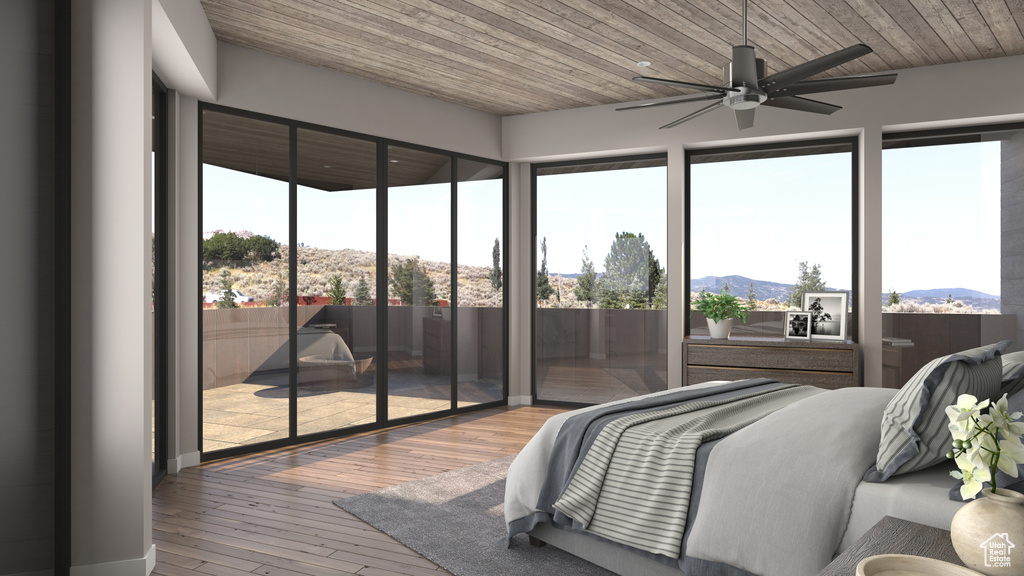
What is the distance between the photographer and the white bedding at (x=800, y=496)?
204cm

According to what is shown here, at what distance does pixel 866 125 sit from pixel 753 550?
13.8ft

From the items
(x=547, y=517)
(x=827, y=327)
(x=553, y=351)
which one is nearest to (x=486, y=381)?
(x=553, y=351)

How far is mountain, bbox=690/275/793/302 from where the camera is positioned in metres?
5.71

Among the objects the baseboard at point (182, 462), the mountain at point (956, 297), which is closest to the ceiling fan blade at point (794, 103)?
the mountain at point (956, 297)

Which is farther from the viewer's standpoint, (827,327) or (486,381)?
(486,381)

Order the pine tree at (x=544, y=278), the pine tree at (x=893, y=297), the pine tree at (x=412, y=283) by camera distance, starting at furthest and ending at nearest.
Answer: the pine tree at (x=544, y=278) → the pine tree at (x=412, y=283) → the pine tree at (x=893, y=297)

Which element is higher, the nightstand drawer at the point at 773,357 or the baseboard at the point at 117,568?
the nightstand drawer at the point at 773,357

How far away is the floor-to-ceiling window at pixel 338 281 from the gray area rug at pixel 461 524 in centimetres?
148

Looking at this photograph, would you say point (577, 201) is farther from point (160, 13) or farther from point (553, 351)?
point (160, 13)

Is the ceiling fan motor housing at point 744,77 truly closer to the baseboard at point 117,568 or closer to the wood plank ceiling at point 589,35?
the wood plank ceiling at point 589,35

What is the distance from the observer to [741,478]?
2.29 meters

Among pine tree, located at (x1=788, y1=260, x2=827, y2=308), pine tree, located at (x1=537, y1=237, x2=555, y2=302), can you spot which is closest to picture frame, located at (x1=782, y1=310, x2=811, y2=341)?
pine tree, located at (x1=788, y1=260, x2=827, y2=308)

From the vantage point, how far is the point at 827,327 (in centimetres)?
537

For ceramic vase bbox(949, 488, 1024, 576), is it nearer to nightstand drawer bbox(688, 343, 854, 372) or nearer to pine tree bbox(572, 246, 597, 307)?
nightstand drawer bbox(688, 343, 854, 372)
